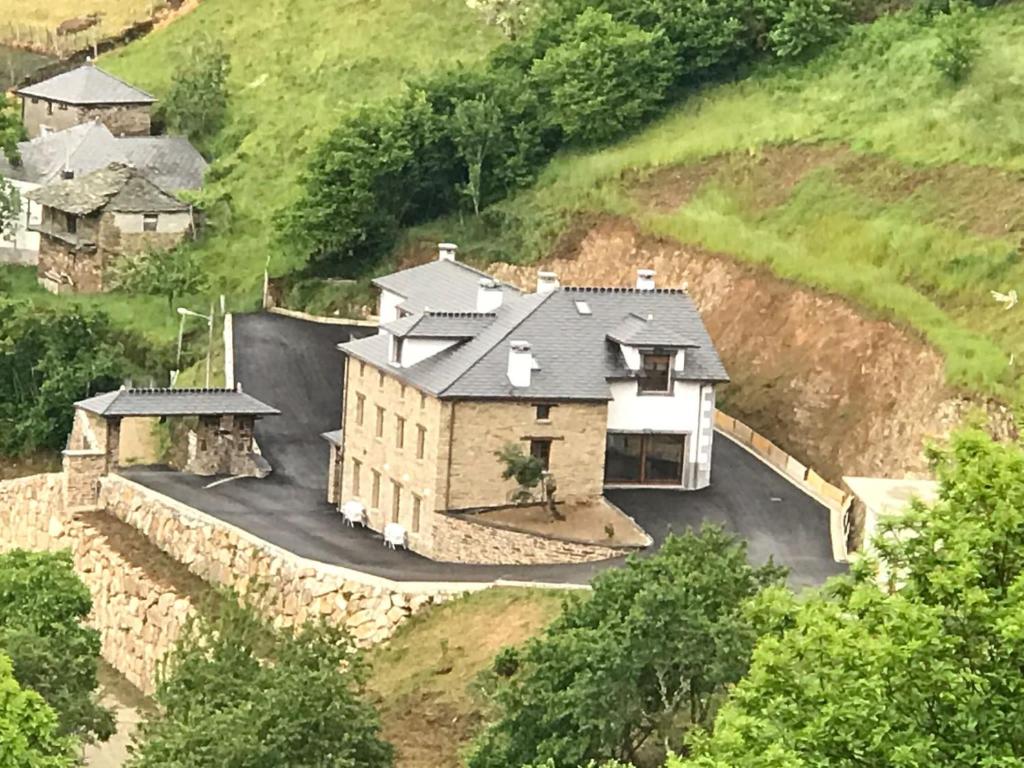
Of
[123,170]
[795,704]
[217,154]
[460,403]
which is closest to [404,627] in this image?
[460,403]

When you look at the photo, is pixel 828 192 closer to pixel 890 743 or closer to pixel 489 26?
pixel 489 26

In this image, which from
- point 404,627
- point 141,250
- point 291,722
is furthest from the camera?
point 141,250

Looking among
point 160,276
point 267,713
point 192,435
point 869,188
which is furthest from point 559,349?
point 160,276

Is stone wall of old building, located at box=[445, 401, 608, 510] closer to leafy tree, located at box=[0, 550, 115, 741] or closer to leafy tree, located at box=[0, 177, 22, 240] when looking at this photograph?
leafy tree, located at box=[0, 550, 115, 741]

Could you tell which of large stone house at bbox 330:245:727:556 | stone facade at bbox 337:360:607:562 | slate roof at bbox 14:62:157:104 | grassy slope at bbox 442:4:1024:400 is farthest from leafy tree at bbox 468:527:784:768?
slate roof at bbox 14:62:157:104

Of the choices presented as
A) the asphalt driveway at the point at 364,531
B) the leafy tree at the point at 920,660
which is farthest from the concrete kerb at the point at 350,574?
the leafy tree at the point at 920,660

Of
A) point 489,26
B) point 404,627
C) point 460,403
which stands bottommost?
point 404,627
